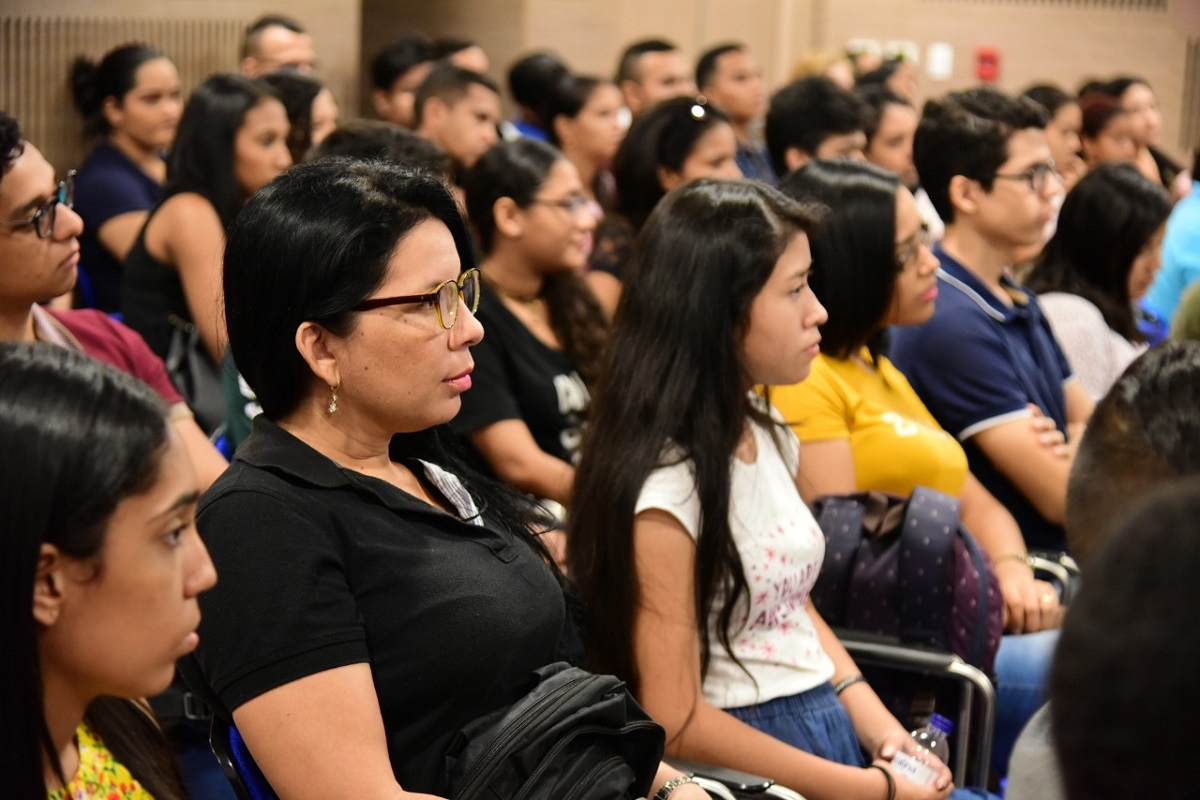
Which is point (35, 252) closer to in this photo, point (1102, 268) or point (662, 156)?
point (662, 156)

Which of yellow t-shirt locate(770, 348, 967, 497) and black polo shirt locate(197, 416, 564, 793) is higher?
black polo shirt locate(197, 416, 564, 793)

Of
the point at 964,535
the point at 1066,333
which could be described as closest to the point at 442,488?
the point at 964,535

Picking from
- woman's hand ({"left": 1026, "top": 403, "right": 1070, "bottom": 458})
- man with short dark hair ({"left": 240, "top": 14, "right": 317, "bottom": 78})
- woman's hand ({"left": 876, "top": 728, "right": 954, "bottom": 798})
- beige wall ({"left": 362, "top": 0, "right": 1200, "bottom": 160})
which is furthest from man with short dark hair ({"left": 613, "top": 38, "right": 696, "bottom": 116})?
woman's hand ({"left": 876, "top": 728, "right": 954, "bottom": 798})

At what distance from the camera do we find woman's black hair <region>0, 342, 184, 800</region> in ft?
4.15

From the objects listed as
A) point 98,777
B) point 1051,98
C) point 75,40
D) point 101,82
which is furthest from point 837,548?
point 1051,98

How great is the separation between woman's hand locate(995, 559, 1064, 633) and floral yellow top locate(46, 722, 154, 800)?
202 centimetres

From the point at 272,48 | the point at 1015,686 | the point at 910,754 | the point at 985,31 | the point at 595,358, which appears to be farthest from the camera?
the point at 985,31

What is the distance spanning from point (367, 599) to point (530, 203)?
2155 mm

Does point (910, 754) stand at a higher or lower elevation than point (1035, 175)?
lower

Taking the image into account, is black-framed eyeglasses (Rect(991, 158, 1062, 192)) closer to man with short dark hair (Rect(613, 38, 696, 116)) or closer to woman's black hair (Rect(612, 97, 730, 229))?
woman's black hair (Rect(612, 97, 730, 229))

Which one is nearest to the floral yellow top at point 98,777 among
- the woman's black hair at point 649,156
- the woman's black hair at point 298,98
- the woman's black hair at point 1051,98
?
the woman's black hair at point 649,156

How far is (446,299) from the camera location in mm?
1895

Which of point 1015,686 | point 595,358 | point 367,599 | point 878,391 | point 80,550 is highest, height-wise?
point 80,550

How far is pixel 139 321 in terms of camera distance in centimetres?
377
